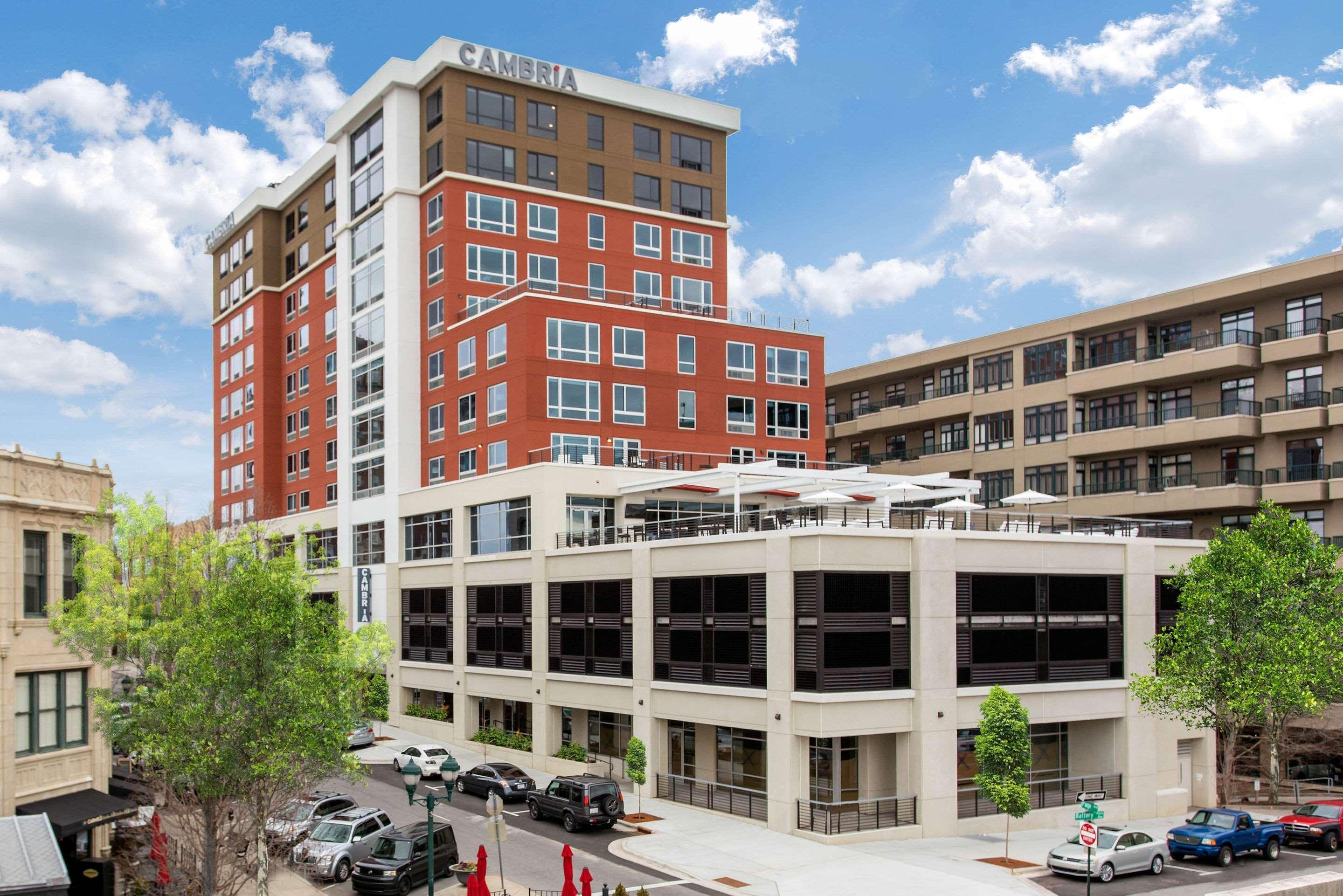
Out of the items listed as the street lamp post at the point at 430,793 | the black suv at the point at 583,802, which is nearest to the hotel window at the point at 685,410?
the black suv at the point at 583,802

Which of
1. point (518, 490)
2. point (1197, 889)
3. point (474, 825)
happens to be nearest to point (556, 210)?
point (518, 490)

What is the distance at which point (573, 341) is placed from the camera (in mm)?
58250

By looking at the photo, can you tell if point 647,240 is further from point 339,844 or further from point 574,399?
point 339,844

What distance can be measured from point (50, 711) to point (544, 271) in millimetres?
41564

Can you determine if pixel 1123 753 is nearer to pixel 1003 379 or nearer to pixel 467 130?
pixel 1003 379

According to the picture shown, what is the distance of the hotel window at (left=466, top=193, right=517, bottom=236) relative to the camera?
6506 centimetres

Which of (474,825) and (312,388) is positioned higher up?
(312,388)

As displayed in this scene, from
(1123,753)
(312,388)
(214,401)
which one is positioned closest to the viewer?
(1123,753)

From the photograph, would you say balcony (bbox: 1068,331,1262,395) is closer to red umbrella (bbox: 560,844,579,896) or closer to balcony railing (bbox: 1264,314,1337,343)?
balcony railing (bbox: 1264,314,1337,343)

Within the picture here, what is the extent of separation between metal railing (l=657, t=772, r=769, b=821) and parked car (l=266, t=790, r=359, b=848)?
11916mm

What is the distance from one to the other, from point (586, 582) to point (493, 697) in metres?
10.7

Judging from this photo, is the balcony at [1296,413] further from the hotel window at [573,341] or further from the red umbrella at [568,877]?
the red umbrella at [568,877]

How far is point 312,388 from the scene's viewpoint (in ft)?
263

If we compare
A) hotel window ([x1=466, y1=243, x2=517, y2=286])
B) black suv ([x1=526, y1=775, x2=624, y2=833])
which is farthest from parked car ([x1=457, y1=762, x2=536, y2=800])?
hotel window ([x1=466, y1=243, x2=517, y2=286])
